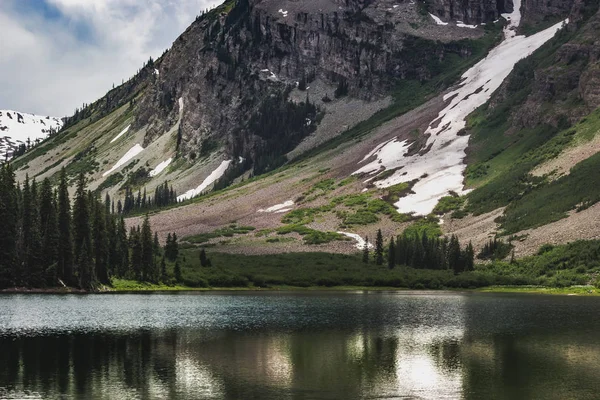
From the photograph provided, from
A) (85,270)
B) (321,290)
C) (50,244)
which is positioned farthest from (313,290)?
(50,244)

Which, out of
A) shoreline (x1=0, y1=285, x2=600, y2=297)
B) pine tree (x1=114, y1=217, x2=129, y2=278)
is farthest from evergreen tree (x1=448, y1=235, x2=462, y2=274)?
pine tree (x1=114, y1=217, x2=129, y2=278)

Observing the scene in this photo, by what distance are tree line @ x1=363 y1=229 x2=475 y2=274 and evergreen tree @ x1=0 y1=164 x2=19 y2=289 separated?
8828 cm

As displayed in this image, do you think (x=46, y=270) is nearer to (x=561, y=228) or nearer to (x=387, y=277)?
(x=387, y=277)

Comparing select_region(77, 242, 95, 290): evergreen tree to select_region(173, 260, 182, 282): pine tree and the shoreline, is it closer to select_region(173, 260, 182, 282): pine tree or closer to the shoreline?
the shoreline

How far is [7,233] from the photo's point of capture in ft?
380

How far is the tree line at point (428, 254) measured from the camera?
169625 millimetres

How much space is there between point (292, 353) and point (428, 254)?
12639cm

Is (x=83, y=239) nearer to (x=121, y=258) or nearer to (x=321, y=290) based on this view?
(x=121, y=258)

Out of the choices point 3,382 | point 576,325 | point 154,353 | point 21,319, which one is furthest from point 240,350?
point 576,325

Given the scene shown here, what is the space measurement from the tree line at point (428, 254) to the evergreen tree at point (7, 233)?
88280 millimetres

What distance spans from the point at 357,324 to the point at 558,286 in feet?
261

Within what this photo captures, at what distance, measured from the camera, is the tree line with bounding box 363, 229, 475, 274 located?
169625 mm

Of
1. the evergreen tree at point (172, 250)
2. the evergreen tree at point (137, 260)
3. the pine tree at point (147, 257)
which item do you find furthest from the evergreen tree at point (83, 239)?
the evergreen tree at point (172, 250)

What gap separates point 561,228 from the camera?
16650cm
